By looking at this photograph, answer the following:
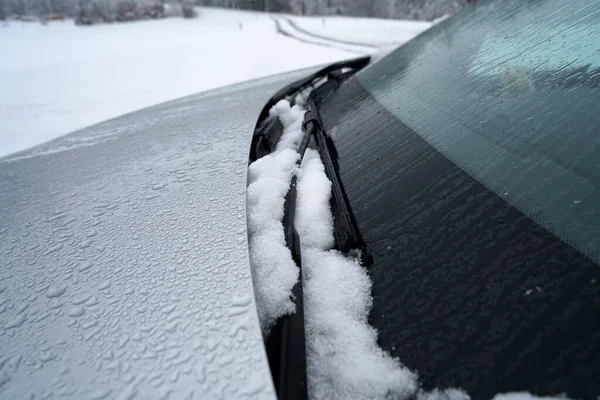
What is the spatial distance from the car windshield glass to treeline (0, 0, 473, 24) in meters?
23.2

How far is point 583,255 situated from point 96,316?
2.79ft

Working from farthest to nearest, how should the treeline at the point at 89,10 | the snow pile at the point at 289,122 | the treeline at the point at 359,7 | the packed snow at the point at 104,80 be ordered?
the treeline at the point at 89,10, the treeline at the point at 359,7, the packed snow at the point at 104,80, the snow pile at the point at 289,122

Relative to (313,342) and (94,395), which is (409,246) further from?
(94,395)

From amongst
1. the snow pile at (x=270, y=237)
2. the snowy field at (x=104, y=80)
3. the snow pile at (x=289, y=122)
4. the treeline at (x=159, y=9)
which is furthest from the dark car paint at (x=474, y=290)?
the treeline at (x=159, y=9)

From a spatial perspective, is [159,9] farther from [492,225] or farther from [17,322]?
[492,225]

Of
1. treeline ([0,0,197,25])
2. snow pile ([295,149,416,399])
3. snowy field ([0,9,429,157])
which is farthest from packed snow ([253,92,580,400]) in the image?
treeline ([0,0,197,25])

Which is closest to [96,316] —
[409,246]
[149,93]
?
[409,246]

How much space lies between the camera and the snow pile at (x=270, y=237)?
2.00ft

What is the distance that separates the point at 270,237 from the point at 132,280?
307mm

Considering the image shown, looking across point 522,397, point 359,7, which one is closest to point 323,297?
point 522,397

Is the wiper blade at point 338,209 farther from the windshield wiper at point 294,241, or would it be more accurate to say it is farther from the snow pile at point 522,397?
the snow pile at point 522,397

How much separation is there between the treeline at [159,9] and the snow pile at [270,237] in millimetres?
23804

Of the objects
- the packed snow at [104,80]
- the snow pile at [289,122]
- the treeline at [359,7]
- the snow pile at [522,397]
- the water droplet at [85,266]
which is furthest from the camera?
the treeline at [359,7]

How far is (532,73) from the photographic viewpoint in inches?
33.6
